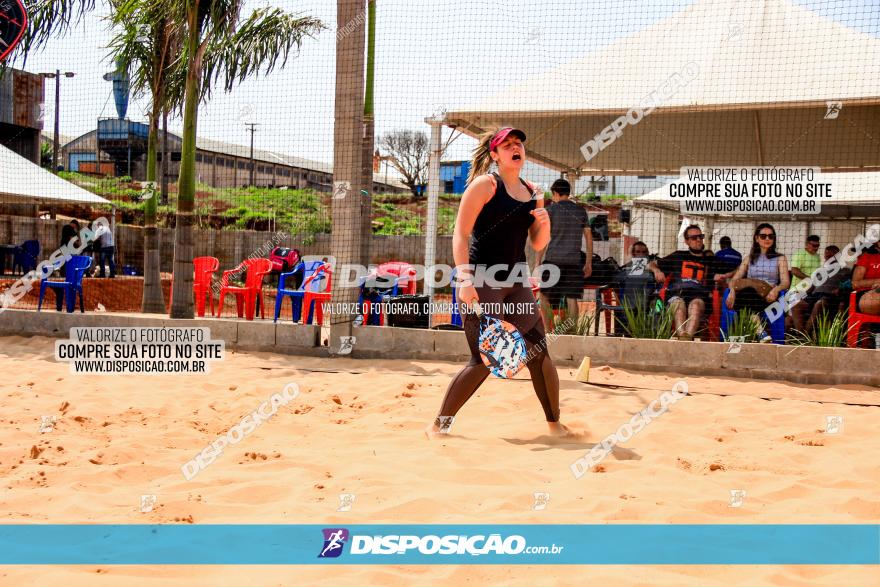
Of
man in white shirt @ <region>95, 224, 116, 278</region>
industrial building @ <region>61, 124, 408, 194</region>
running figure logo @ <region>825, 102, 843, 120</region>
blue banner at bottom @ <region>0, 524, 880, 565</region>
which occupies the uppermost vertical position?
industrial building @ <region>61, 124, 408, 194</region>

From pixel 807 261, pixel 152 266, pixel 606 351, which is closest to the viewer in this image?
pixel 606 351

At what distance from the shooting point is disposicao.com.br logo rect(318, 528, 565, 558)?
2625mm

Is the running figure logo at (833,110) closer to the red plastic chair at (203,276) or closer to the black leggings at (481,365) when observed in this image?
the black leggings at (481,365)

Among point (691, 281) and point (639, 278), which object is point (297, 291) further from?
point (691, 281)

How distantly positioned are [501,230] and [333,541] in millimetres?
2144

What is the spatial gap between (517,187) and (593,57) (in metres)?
6.00

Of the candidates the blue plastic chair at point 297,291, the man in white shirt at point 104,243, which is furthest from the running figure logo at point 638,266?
the man in white shirt at point 104,243

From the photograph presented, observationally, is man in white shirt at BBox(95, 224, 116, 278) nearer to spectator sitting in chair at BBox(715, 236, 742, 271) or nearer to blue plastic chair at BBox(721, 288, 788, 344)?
spectator sitting in chair at BBox(715, 236, 742, 271)

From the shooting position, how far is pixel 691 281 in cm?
831

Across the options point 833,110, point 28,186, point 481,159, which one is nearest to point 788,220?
point 833,110

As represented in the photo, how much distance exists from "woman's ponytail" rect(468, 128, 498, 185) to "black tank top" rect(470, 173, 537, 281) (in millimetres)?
201

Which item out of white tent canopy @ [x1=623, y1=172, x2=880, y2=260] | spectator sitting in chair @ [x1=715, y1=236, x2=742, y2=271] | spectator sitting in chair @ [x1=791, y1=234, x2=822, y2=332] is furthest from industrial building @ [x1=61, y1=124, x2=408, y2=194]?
spectator sitting in chair @ [x1=791, y1=234, x2=822, y2=332]

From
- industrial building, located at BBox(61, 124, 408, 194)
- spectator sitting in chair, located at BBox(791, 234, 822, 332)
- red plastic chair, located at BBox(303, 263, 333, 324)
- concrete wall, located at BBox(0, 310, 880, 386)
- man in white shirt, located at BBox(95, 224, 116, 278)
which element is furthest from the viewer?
industrial building, located at BBox(61, 124, 408, 194)
